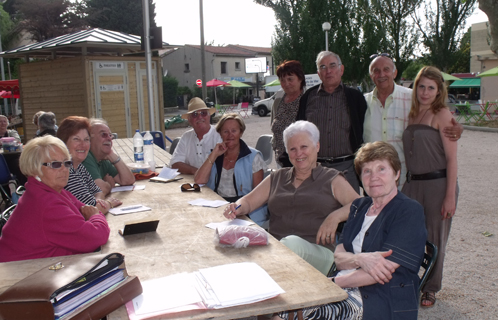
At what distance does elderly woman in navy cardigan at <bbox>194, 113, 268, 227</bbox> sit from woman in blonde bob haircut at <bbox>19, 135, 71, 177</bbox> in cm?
169

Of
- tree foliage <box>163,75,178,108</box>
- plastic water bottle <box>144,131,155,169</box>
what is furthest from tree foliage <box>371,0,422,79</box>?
plastic water bottle <box>144,131,155,169</box>

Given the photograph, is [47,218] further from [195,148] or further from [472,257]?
[472,257]

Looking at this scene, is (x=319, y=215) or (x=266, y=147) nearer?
(x=319, y=215)

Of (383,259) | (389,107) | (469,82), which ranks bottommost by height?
(383,259)

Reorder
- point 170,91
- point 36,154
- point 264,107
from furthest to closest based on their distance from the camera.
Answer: point 170,91 < point 264,107 < point 36,154

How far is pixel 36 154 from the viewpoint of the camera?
8.52 ft

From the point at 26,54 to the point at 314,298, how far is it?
600 inches

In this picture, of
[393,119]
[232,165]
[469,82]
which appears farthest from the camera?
[469,82]

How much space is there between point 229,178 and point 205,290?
240cm

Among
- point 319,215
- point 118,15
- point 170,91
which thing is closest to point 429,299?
point 319,215

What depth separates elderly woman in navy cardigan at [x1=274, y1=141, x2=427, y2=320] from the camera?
7.48 feet

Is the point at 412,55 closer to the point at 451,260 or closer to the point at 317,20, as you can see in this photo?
the point at 317,20

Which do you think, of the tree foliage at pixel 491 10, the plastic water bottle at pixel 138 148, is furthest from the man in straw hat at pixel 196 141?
the tree foliage at pixel 491 10

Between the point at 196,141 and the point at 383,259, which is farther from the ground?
the point at 196,141
